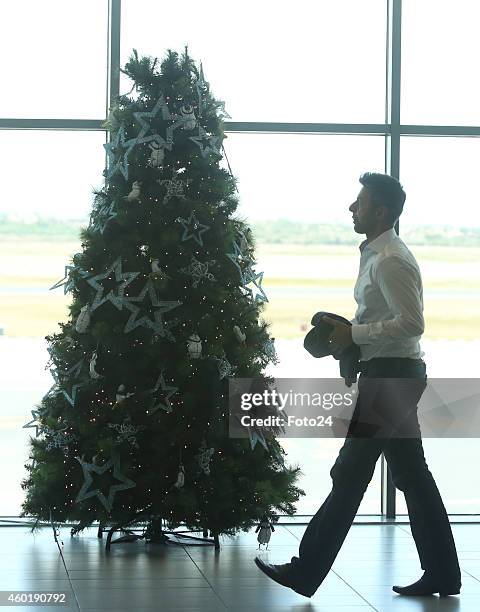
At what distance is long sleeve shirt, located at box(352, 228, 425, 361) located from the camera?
4.04m

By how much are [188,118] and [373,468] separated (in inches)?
76.6

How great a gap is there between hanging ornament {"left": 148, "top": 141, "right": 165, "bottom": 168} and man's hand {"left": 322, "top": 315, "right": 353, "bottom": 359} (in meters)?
1.43

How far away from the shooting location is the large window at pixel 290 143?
6051mm

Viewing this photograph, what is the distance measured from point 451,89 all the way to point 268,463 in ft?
7.91

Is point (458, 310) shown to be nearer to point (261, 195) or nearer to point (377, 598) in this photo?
point (261, 195)

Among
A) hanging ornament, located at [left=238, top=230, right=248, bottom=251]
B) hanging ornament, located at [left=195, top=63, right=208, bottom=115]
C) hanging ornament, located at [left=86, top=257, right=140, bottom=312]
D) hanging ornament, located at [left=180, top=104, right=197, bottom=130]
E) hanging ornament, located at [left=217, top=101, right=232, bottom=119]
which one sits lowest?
hanging ornament, located at [left=86, top=257, right=140, bottom=312]

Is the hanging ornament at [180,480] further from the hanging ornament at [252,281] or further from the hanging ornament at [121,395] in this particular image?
the hanging ornament at [252,281]

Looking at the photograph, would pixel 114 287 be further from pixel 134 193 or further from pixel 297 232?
pixel 297 232

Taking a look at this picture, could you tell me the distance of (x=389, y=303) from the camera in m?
4.07

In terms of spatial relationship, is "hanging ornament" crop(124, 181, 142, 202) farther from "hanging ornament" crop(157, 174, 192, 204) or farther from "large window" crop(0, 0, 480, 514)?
"large window" crop(0, 0, 480, 514)

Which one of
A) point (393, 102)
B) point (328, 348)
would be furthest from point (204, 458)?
point (393, 102)

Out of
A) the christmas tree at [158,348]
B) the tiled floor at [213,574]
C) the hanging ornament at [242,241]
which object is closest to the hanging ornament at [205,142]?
the christmas tree at [158,348]

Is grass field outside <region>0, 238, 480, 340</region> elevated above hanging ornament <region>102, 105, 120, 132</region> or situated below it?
below

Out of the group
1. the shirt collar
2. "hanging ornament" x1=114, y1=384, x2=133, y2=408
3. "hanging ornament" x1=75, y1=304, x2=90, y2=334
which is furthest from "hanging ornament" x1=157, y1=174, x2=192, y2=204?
the shirt collar
